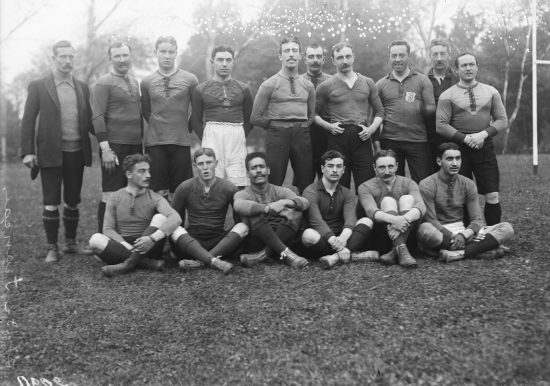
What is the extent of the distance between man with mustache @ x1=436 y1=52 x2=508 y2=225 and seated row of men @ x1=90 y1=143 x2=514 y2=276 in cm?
35

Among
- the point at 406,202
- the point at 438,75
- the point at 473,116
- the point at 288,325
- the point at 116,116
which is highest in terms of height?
the point at 438,75

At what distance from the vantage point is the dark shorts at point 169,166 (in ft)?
21.2

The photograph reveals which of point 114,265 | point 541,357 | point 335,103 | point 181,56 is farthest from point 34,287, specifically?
point 181,56

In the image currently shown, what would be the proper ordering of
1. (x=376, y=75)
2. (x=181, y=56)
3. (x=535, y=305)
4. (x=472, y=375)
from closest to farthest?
(x=472, y=375), (x=535, y=305), (x=376, y=75), (x=181, y=56)

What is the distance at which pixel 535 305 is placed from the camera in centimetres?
424

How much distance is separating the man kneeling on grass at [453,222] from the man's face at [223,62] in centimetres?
252

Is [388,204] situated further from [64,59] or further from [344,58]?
[64,59]

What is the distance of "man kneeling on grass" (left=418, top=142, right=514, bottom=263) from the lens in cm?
561

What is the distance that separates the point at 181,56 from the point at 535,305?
24095 mm

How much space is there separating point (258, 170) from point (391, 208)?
56.4 inches

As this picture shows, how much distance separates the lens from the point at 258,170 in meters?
5.96

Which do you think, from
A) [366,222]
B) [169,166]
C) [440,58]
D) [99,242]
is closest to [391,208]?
[366,222]

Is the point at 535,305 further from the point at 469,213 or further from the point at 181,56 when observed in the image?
the point at 181,56

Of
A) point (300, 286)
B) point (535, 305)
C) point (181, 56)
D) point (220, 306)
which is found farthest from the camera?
point (181, 56)
